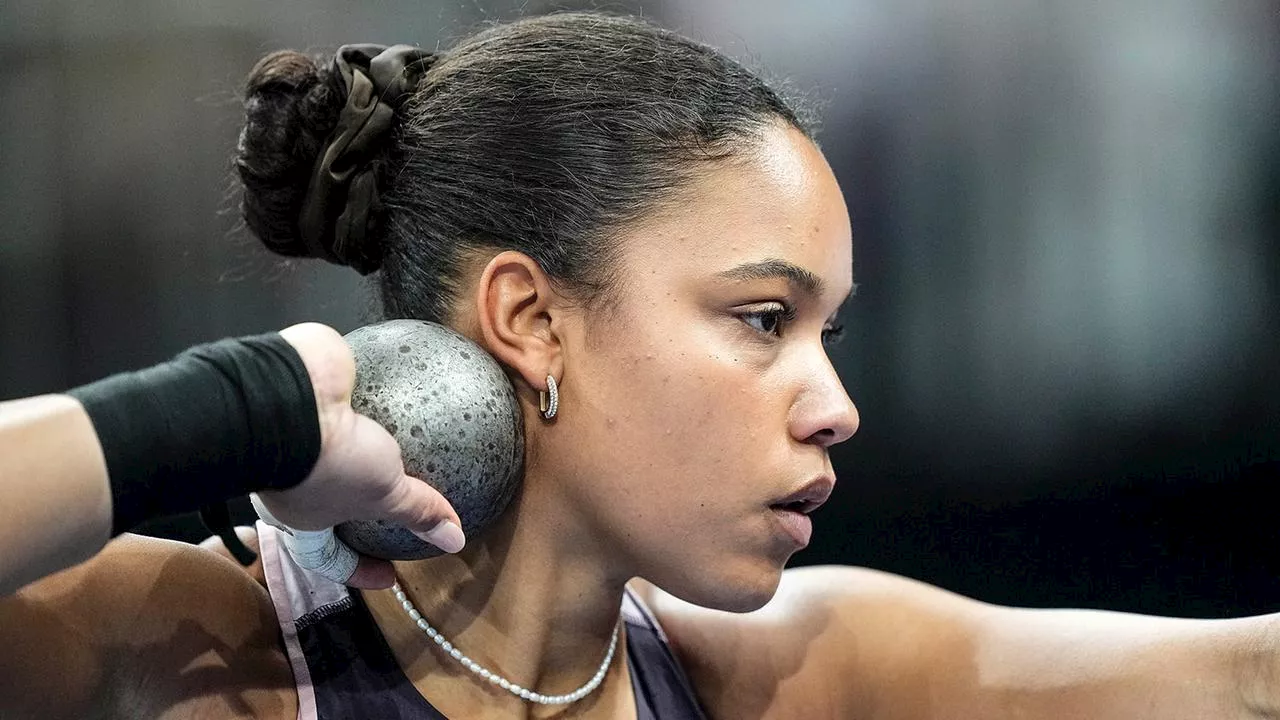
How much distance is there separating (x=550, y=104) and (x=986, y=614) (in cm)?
80

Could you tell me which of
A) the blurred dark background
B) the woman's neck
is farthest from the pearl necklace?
→ the blurred dark background

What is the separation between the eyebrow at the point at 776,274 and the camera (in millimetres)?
1167

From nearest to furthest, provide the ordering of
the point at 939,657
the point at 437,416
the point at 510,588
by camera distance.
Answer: the point at 437,416 → the point at 510,588 → the point at 939,657

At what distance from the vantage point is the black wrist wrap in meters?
0.79

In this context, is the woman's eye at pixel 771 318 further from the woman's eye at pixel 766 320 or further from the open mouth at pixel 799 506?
the open mouth at pixel 799 506

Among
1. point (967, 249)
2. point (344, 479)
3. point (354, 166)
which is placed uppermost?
point (354, 166)

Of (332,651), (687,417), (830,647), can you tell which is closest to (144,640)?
(332,651)

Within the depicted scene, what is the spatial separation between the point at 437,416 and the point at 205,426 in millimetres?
230

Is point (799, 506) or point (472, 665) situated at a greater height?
point (799, 506)

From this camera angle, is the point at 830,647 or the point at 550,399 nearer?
the point at 550,399

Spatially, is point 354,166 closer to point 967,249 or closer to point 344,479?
point 344,479

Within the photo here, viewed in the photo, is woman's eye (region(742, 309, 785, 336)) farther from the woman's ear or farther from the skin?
the woman's ear

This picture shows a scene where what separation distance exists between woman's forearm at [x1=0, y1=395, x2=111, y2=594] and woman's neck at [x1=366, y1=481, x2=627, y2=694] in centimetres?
51

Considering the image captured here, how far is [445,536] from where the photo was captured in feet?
3.26
